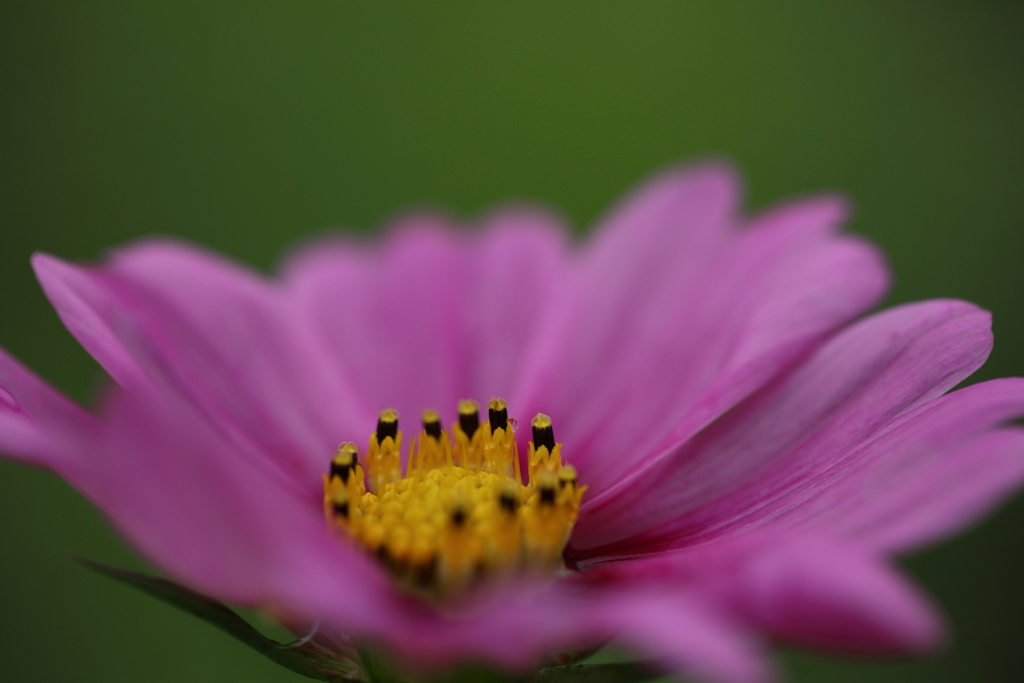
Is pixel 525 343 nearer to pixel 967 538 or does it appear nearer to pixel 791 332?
pixel 791 332

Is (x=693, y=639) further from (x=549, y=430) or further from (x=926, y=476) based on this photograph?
(x=549, y=430)

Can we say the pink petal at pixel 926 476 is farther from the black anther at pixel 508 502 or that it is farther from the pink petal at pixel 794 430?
the black anther at pixel 508 502

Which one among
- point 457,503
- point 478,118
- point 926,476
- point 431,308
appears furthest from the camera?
point 478,118

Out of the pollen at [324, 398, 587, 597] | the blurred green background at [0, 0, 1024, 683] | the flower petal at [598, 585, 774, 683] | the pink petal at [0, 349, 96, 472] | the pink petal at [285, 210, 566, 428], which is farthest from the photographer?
the blurred green background at [0, 0, 1024, 683]

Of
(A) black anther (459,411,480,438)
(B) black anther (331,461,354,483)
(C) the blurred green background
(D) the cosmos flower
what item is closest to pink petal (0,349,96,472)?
(D) the cosmos flower

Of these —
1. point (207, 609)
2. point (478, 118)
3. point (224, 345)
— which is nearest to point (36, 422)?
point (207, 609)

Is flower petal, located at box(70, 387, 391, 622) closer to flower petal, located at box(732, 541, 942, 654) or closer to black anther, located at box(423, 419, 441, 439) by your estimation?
flower petal, located at box(732, 541, 942, 654)
